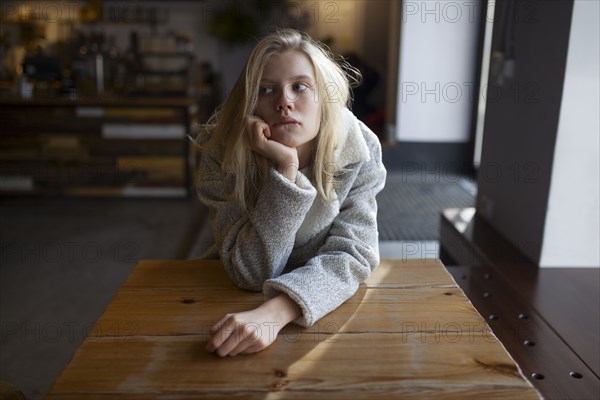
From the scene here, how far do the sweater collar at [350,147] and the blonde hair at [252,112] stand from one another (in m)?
0.02

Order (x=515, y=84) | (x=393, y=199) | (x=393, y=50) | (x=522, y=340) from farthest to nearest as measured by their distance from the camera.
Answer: (x=393, y=50) → (x=393, y=199) → (x=515, y=84) → (x=522, y=340)

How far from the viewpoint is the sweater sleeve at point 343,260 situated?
2.98 feet

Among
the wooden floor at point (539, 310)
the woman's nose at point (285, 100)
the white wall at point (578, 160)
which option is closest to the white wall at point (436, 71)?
the wooden floor at point (539, 310)

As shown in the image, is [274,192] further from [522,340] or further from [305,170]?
[522,340]

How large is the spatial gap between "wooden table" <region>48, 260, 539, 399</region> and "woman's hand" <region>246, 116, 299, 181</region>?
0.24 metres

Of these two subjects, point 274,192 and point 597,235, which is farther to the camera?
point 597,235

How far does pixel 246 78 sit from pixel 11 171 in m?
3.44

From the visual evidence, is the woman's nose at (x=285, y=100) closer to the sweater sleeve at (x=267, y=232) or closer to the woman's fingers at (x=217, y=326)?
the sweater sleeve at (x=267, y=232)

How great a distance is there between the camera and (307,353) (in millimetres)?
794

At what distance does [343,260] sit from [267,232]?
0.15 metres

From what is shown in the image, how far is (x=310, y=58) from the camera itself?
1.06 metres

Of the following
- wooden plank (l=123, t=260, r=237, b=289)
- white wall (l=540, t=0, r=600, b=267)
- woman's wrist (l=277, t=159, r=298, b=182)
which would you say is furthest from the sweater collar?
white wall (l=540, t=0, r=600, b=267)

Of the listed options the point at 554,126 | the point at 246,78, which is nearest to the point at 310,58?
the point at 246,78

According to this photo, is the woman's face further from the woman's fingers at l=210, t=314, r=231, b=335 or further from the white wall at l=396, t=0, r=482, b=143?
the white wall at l=396, t=0, r=482, b=143
